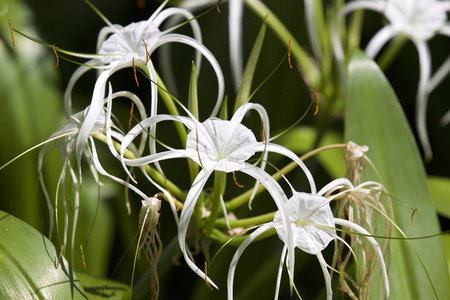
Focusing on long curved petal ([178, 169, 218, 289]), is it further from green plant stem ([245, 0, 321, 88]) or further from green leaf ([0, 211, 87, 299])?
green plant stem ([245, 0, 321, 88])

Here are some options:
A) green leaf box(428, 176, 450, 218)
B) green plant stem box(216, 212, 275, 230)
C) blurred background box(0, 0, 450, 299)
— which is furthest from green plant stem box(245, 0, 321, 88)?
green plant stem box(216, 212, 275, 230)

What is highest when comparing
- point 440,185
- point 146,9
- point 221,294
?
point 146,9

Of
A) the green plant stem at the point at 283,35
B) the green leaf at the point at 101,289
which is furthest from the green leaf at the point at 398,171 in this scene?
the green leaf at the point at 101,289

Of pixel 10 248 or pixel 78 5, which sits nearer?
pixel 10 248

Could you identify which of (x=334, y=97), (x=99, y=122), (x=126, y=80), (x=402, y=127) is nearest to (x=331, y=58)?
(x=334, y=97)

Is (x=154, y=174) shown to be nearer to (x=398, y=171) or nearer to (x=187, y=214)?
Result: (x=187, y=214)

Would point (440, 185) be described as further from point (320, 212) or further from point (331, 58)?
point (320, 212)

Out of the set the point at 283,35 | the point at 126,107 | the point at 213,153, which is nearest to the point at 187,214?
the point at 213,153
